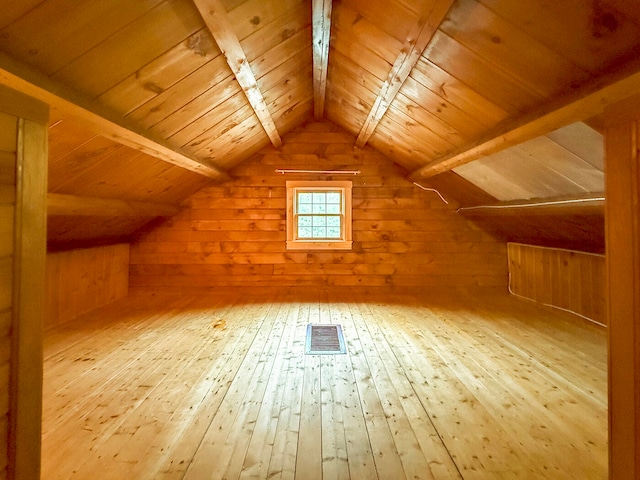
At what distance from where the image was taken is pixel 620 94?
1424 millimetres

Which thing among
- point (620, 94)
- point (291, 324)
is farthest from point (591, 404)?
point (291, 324)

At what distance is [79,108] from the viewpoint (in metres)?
1.75

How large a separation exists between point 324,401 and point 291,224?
3395 mm

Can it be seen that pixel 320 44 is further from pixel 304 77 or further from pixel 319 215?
pixel 319 215

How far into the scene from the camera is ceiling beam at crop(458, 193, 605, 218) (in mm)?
2623

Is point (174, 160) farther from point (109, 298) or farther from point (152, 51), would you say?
point (109, 298)

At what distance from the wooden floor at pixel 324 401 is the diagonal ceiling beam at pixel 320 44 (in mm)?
2409

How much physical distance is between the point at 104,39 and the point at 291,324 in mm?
2837

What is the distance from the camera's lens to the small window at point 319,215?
5.23 meters

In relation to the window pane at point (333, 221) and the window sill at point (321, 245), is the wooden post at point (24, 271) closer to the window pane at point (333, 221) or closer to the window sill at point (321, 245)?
the window sill at point (321, 245)

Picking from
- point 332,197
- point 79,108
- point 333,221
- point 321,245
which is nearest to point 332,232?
point 333,221

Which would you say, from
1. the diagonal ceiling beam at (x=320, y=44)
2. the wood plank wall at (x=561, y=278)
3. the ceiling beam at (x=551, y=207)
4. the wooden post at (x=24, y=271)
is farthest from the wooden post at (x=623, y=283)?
the wood plank wall at (x=561, y=278)

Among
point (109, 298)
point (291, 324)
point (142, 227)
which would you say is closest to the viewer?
point (291, 324)

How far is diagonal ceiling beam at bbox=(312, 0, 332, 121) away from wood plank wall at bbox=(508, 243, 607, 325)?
327cm
